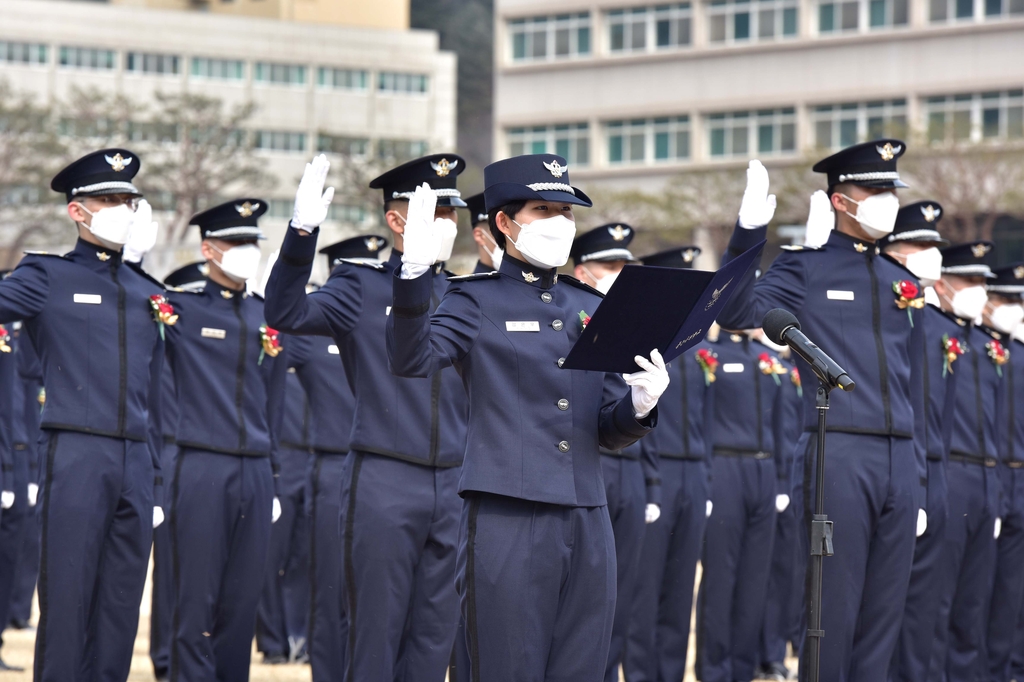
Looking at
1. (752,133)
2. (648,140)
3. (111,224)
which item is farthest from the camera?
(648,140)

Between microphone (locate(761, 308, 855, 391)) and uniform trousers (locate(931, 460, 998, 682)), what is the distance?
4178 mm

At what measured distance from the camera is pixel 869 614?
740 cm

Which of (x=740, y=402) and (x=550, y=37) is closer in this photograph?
(x=740, y=402)

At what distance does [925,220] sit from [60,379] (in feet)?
15.3

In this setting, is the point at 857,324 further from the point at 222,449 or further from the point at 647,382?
→ the point at 222,449

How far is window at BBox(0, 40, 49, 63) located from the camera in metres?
67.5

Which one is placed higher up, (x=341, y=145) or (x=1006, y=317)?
(x=341, y=145)

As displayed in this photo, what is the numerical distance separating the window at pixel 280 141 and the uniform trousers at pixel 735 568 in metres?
61.5

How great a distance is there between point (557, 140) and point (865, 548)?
49.2 m

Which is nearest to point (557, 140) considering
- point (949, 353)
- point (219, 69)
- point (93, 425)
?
point (219, 69)

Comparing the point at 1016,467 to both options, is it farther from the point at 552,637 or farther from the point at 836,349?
the point at 552,637

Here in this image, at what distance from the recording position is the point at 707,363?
1159 cm

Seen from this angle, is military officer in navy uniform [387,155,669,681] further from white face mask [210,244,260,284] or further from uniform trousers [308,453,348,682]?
white face mask [210,244,260,284]

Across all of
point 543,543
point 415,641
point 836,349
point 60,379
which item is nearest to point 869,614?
point 836,349
